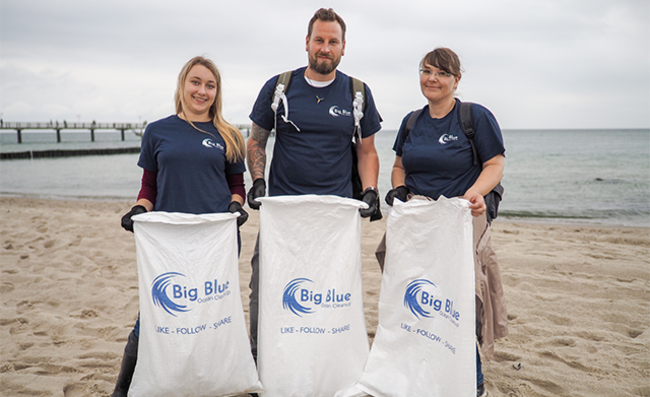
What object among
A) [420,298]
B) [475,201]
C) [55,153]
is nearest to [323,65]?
[475,201]

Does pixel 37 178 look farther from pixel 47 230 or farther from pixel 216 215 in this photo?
pixel 216 215

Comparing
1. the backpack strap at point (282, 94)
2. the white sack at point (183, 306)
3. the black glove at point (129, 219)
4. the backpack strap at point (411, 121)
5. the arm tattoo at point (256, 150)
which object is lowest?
the white sack at point (183, 306)

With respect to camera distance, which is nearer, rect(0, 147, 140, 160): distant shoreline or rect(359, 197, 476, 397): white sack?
rect(359, 197, 476, 397): white sack

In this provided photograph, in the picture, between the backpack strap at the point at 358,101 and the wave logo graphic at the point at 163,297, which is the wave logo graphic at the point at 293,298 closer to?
the wave logo graphic at the point at 163,297

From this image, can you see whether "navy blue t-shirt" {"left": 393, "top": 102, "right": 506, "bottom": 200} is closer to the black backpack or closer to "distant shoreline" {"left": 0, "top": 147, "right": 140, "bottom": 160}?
the black backpack

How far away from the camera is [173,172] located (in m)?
2.24

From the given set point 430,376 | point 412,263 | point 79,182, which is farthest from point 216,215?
point 79,182

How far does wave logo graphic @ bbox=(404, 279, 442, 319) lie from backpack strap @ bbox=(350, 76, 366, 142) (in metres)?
0.94

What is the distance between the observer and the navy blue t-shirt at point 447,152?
226 cm

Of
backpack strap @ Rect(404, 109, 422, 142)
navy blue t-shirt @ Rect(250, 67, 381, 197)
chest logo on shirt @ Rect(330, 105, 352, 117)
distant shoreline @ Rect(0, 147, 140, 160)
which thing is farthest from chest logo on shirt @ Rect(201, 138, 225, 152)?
distant shoreline @ Rect(0, 147, 140, 160)

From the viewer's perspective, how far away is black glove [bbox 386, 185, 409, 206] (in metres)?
2.40

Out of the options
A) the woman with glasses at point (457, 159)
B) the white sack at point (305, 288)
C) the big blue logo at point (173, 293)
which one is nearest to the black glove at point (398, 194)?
the woman with glasses at point (457, 159)

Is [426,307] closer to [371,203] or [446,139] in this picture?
[371,203]

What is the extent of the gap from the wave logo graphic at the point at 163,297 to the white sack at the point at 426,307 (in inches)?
41.9
